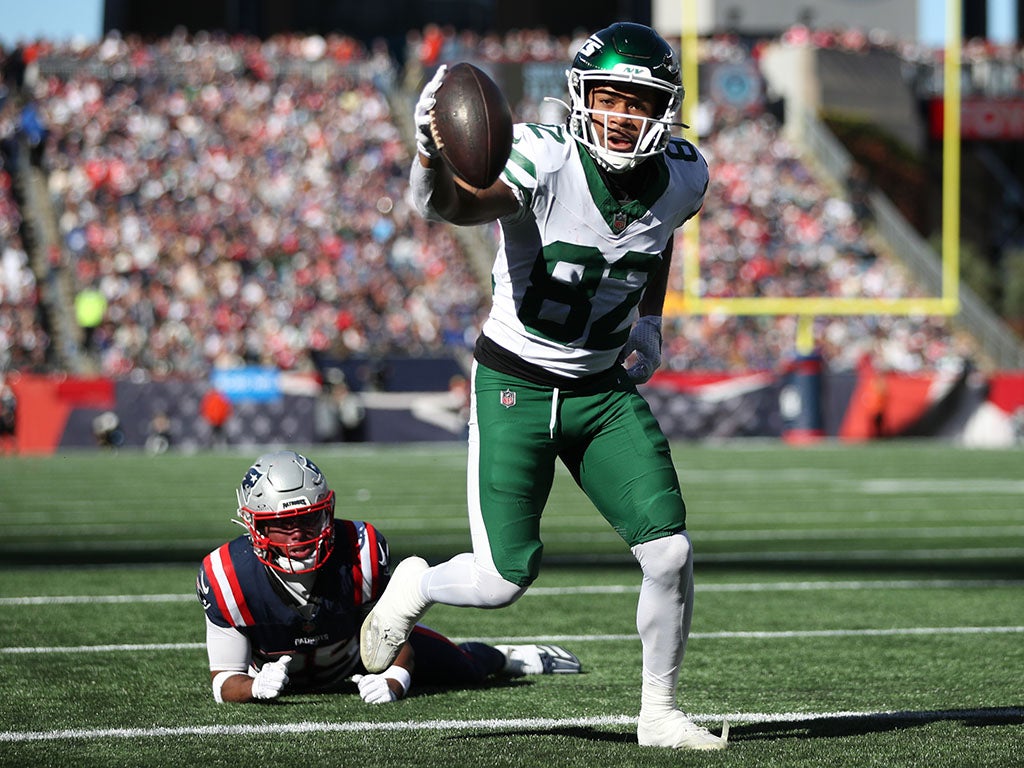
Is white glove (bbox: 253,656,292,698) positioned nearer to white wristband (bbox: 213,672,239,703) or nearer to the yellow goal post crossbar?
white wristband (bbox: 213,672,239,703)

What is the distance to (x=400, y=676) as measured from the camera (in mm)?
4160

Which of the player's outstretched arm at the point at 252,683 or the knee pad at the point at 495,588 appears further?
the player's outstretched arm at the point at 252,683

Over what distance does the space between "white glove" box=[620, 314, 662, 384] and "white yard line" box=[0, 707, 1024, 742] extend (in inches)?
34.1

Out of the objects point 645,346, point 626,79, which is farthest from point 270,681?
point 626,79

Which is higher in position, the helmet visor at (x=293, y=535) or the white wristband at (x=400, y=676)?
the helmet visor at (x=293, y=535)

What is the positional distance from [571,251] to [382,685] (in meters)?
1.32

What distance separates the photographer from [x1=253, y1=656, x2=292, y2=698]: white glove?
3986 mm

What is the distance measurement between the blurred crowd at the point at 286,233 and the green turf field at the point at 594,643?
10.6 meters

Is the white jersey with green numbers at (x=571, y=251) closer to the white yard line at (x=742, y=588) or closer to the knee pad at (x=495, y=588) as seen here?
the knee pad at (x=495, y=588)

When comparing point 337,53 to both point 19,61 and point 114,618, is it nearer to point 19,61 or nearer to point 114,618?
point 19,61

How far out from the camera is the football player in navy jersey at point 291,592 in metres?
3.98

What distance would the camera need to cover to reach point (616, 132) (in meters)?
3.57

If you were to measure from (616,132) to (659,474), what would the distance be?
0.79 m

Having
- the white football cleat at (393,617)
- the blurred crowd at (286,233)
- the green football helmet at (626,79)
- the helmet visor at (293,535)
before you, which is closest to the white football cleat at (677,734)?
the white football cleat at (393,617)
